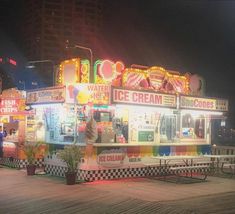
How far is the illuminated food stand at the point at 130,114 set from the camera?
1293cm

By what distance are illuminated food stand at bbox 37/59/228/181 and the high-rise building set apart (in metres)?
66.3

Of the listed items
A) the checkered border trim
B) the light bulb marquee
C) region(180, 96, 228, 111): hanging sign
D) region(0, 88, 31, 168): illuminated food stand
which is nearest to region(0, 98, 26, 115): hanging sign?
region(0, 88, 31, 168): illuminated food stand

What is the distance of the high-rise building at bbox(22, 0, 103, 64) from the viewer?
81.8 metres

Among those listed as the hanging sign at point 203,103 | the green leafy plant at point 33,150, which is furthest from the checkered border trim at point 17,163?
the hanging sign at point 203,103

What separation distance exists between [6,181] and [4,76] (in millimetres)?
20612

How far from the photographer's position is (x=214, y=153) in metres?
17.8

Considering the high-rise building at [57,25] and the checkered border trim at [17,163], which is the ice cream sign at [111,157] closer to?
the checkered border trim at [17,163]

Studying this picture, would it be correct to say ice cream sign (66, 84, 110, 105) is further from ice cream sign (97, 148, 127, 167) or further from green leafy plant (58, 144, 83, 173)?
ice cream sign (97, 148, 127, 167)

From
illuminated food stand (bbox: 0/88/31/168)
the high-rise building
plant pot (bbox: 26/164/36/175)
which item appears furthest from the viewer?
the high-rise building

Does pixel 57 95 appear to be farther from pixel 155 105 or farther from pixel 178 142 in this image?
pixel 178 142

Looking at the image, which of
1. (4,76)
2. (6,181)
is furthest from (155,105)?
(4,76)

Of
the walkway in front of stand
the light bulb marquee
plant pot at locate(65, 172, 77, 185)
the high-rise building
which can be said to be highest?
the high-rise building

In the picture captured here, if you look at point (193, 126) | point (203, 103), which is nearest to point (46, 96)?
point (203, 103)

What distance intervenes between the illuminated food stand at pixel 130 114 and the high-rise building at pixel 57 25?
66312mm
